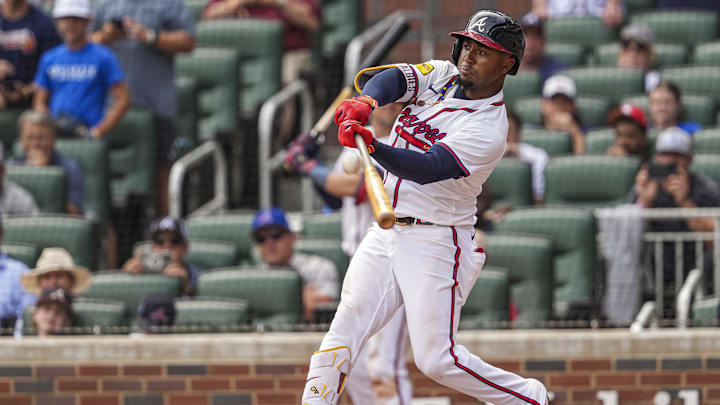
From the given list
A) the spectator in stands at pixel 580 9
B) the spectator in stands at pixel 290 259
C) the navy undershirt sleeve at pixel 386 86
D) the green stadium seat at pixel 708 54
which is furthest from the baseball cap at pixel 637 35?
the navy undershirt sleeve at pixel 386 86

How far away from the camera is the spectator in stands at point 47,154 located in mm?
7090

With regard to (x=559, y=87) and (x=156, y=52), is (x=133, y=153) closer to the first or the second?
(x=156, y=52)

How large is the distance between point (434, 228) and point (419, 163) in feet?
1.29

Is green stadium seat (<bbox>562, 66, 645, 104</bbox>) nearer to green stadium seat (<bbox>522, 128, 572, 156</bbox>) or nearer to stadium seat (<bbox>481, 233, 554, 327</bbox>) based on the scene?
green stadium seat (<bbox>522, 128, 572, 156</bbox>)

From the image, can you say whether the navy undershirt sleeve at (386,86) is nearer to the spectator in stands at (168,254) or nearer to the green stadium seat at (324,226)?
the spectator in stands at (168,254)


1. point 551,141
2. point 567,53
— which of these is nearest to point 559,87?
point 551,141

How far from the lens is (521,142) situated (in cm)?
744

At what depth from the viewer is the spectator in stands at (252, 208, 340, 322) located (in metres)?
6.16

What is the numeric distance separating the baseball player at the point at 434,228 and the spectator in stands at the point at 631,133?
293 centimetres

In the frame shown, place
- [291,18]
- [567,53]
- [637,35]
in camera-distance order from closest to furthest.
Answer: [637,35]
[291,18]
[567,53]

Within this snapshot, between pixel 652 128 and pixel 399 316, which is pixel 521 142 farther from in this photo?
pixel 399 316

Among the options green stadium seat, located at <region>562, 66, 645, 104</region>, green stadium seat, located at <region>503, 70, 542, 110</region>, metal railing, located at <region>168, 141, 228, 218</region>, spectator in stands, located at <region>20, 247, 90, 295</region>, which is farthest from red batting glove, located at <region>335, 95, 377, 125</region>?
green stadium seat, located at <region>562, 66, 645, 104</region>

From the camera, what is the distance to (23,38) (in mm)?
8070

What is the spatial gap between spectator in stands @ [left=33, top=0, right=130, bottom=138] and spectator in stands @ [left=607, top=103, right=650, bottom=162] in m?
2.91
